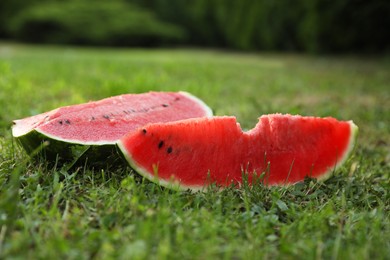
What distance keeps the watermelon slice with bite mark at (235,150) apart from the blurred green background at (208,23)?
755 centimetres

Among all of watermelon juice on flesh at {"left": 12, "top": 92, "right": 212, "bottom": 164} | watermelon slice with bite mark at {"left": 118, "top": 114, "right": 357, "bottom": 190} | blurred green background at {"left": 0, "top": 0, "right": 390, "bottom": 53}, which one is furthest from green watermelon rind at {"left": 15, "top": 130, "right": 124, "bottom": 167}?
blurred green background at {"left": 0, "top": 0, "right": 390, "bottom": 53}

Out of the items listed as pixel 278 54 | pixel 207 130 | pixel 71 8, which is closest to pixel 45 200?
pixel 207 130

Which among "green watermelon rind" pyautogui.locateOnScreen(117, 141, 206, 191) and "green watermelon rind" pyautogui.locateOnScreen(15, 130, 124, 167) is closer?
"green watermelon rind" pyautogui.locateOnScreen(117, 141, 206, 191)

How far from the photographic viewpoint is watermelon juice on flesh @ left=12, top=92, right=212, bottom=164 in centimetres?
181

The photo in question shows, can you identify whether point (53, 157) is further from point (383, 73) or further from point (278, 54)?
point (278, 54)

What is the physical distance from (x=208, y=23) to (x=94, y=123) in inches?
593

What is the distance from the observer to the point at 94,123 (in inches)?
76.9

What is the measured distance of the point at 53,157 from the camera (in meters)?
1.86

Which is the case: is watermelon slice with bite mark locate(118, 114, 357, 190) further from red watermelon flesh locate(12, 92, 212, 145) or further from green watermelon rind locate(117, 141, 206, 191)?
red watermelon flesh locate(12, 92, 212, 145)

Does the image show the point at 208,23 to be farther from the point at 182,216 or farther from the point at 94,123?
the point at 182,216

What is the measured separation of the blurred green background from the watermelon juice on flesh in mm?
7586

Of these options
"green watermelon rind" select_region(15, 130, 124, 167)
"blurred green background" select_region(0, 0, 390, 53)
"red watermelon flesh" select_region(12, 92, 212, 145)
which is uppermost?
"red watermelon flesh" select_region(12, 92, 212, 145)

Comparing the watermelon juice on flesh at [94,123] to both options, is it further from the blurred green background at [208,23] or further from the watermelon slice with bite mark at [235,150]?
the blurred green background at [208,23]

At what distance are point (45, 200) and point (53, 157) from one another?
395 mm
